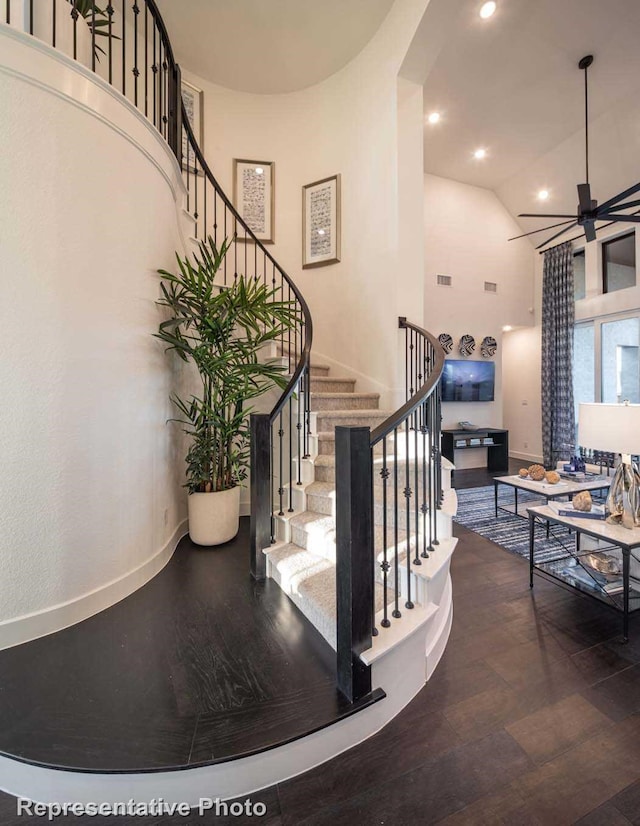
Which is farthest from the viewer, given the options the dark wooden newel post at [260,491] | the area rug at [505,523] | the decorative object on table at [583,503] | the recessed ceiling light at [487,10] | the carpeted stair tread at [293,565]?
the recessed ceiling light at [487,10]

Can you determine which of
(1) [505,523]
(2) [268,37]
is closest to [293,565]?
(1) [505,523]

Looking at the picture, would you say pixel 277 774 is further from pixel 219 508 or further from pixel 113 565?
pixel 219 508

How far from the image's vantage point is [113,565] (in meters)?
2.00

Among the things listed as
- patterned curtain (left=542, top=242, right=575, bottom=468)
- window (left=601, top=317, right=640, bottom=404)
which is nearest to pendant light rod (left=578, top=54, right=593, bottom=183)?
patterned curtain (left=542, top=242, right=575, bottom=468)

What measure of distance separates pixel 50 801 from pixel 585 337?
8305 millimetres

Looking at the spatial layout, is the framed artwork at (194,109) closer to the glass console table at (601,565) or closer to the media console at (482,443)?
the glass console table at (601,565)

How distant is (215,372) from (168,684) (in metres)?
1.83

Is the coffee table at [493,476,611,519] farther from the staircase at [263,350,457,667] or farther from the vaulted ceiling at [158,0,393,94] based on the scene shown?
the vaulted ceiling at [158,0,393,94]

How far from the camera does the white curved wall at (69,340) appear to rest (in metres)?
1.66

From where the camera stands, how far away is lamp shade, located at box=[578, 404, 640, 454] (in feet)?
6.48

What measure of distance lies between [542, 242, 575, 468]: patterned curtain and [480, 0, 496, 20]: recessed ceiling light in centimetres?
399

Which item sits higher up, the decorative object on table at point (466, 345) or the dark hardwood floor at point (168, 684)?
the decorative object on table at point (466, 345)

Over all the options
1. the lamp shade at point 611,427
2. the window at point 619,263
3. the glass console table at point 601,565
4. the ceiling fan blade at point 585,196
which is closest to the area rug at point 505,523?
the glass console table at point 601,565

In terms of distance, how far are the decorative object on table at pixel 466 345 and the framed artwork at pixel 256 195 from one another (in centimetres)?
394
